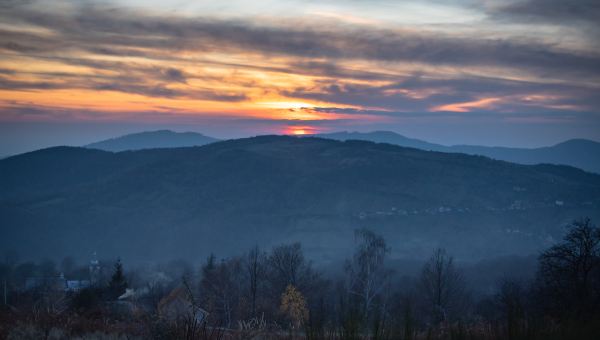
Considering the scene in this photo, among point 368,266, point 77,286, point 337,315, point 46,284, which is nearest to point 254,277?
point 368,266

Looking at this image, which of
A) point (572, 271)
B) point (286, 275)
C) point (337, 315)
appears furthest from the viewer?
point (286, 275)

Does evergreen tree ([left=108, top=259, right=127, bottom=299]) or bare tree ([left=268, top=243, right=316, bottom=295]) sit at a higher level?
evergreen tree ([left=108, top=259, right=127, bottom=299])

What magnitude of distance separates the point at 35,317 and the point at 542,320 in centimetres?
866

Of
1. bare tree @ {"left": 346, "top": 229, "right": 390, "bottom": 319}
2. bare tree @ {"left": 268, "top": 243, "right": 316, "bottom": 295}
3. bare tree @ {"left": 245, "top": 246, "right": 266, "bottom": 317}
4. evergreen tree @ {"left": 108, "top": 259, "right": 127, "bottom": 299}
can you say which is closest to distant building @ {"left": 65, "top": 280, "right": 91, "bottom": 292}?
evergreen tree @ {"left": 108, "top": 259, "right": 127, "bottom": 299}

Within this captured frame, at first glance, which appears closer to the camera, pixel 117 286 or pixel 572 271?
pixel 572 271

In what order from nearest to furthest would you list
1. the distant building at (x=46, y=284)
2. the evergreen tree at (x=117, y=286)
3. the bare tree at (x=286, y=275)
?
1. the evergreen tree at (x=117, y=286)
2. the bare tree at (x=286, y=275)
3. the distant building at (x=46, y=284)

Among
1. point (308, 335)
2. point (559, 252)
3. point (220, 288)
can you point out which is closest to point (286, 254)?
point (220, 288)

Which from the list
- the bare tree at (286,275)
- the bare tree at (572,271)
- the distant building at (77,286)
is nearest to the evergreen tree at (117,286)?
the distant building at (77,286)

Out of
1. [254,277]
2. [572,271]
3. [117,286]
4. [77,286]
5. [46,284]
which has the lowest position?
[46,284]

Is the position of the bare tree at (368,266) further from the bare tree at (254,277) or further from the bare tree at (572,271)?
the bare tree at (572,271)

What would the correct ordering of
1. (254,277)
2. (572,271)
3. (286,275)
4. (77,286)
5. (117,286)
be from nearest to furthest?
(572,271) → (117,286) → (254,277) → (286,275) → (77,286)

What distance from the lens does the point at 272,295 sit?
6191 centimetres

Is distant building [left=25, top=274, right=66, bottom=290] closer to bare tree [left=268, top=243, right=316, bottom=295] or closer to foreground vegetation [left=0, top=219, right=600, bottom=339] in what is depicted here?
foreground vegetation [left=0, top=219, right=600, bottom=339]

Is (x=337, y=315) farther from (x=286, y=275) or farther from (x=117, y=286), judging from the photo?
(x=286, y=275)
